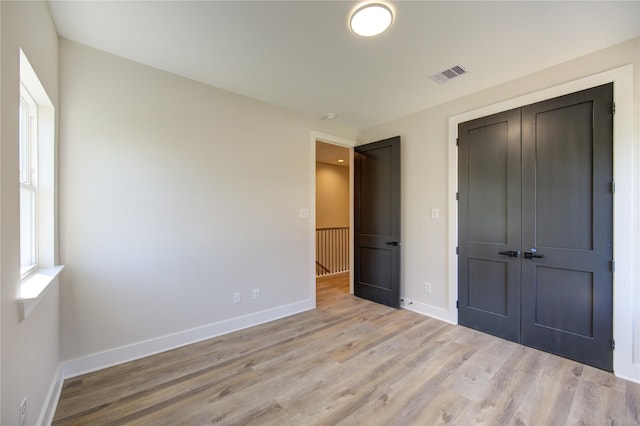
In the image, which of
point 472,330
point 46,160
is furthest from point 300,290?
point 46,160

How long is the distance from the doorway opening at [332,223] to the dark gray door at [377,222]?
34 cm

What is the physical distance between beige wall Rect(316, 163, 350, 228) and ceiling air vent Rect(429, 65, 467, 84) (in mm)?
4357

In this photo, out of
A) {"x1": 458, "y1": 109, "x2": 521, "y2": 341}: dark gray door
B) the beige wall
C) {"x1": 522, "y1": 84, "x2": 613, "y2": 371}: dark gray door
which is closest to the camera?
{"x1": 522, "y1": 84, "x2": 613, "y2": 371}: dark gray door

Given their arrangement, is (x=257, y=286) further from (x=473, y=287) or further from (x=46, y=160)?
(x=473, y=287)

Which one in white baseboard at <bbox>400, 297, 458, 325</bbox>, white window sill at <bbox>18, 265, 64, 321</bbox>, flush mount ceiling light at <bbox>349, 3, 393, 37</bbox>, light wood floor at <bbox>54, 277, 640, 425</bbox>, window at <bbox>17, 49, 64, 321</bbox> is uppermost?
flush mount ceiling light at <bbox>349, 3, 393, 37</bbox>

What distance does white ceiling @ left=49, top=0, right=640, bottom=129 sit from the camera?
176 cm

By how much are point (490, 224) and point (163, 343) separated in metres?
3.51

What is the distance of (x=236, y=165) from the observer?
2.98m

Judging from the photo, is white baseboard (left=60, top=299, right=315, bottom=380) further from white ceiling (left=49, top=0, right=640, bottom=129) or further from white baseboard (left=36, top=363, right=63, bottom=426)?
white ceiling (left=49, top=0, right=640, bottom=129)

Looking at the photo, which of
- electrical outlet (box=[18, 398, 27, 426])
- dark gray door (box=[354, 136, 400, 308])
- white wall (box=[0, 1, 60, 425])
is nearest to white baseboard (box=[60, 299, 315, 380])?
white wall (box=[0, 1, 60, 425])

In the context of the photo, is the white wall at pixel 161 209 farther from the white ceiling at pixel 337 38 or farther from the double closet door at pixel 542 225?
the double closet door at pixel 542 225

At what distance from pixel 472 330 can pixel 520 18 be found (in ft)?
9.47

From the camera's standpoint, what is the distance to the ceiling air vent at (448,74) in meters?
2.47

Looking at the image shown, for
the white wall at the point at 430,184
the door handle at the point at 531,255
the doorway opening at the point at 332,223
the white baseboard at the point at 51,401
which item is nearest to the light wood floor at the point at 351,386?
the white baseboard at the point at 51,401
